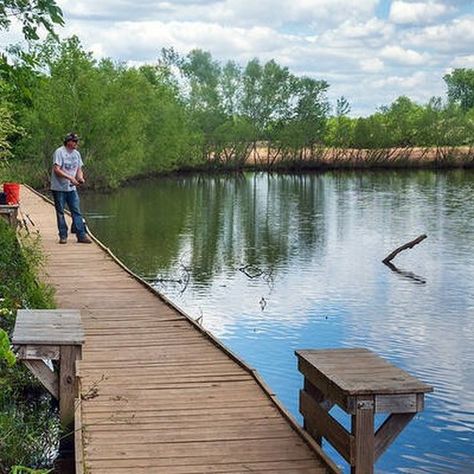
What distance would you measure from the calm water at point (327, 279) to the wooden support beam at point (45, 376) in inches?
118

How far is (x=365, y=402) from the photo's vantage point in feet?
17.6

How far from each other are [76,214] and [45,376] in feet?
28.6

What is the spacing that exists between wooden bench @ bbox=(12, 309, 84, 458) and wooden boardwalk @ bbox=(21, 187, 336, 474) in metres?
0.19

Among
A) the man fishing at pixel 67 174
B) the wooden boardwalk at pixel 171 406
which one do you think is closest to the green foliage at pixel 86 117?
the man fishing at pixel 67 174

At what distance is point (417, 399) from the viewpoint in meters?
5.44

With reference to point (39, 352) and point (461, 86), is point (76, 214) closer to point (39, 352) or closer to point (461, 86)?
point (39, 352)

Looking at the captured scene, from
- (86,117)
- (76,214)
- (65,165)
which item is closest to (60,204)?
(76,214)

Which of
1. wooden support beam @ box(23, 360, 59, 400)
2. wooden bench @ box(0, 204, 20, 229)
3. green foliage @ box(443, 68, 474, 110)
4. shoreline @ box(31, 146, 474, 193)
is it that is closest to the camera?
wooden support beam @ box(23, 360, 59, 400)

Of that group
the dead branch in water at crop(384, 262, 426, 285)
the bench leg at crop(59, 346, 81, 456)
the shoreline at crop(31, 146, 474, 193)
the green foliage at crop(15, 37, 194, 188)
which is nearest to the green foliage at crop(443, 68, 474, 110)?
the shoreline at crop(31, 146, 474, 193)

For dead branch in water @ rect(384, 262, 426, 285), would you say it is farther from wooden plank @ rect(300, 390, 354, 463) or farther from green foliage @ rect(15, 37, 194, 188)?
green foliage @ rect(15, 37, 194, 188)

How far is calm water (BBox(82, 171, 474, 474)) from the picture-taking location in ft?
34.7

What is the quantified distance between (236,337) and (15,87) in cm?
508

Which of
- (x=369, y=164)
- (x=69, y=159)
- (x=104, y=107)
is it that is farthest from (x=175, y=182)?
(x=69, y=159)

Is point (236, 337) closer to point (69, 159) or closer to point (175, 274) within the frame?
point (69, 159)
